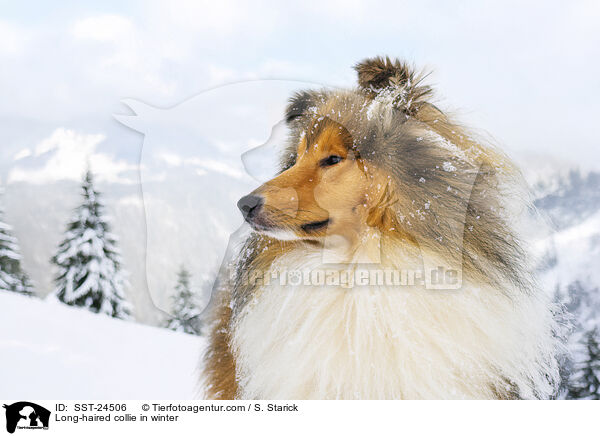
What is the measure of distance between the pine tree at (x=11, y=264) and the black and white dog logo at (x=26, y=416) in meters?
0.65

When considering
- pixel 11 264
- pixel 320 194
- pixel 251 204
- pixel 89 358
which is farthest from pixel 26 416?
pixel 320 194

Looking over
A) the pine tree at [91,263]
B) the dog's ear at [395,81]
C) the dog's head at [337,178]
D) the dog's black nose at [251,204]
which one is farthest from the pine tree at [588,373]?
the pine tree at [91,263]

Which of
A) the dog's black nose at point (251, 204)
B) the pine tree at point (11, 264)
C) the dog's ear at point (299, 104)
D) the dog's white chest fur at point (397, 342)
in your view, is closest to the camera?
the dog's black nose at point (251, 204)

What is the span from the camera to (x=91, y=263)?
86.4 inches

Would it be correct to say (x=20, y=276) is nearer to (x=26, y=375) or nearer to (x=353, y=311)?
(x=26, y=375)

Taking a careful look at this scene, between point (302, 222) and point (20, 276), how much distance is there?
1690 millimetres

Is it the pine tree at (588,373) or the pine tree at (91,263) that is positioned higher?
the pine tree at (91,263)

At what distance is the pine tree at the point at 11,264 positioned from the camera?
206cm

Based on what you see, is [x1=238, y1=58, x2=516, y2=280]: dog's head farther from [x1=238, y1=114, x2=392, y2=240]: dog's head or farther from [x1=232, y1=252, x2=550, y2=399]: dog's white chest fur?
[x1=232, y1=252, x2=550, y2=399]: dog's white chest fur

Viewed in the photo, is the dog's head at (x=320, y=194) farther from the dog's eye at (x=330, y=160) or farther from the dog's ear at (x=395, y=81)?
the dog's ear at (x=395, y=81)

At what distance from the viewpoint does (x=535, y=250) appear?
5.15ft

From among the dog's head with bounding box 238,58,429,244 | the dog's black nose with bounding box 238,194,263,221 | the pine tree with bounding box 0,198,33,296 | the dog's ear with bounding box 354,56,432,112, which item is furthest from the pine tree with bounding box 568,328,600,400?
the pine tree with bounding box 0,198,33,296

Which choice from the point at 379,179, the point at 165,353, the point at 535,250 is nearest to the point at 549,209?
the point at 535,250

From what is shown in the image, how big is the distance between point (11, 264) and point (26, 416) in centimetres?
86
